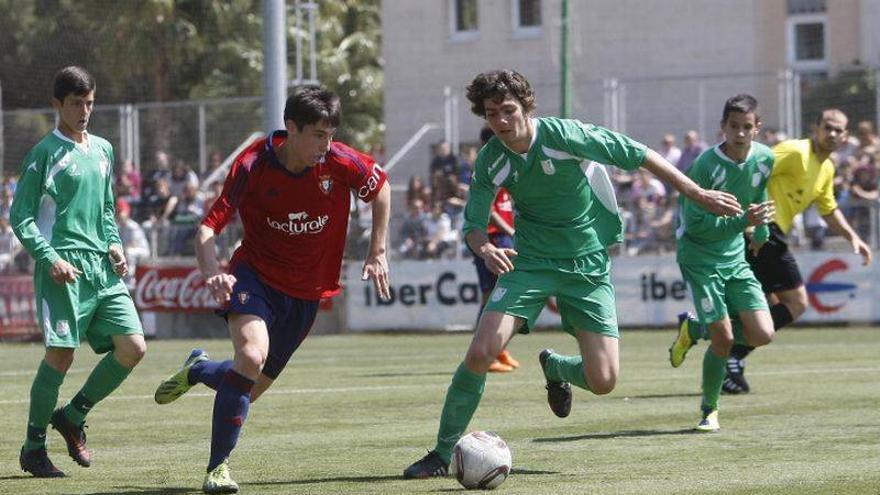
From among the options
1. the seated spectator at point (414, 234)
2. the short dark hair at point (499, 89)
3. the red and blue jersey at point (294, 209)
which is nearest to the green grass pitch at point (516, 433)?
the red and blue jersey at point (294, 209)

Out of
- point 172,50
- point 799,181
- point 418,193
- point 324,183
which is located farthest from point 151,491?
point 172,50

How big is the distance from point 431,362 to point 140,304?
30.8 feet

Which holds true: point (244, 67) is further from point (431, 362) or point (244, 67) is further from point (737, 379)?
point (737, 379)

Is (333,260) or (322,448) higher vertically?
(333,260)

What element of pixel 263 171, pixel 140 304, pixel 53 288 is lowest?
pixel 140 304

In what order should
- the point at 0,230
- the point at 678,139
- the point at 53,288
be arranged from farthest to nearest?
the point at 678,139 → the point at 0,230 → the point at 53,288

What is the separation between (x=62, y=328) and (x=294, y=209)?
1619mm

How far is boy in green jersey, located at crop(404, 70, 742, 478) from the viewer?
29.1 ft

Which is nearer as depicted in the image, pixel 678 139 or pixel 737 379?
pixel 737 379

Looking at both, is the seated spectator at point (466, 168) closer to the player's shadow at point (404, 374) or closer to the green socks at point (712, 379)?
the player's shadow at point (404, 374)

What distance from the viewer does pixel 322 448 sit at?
10.6 m

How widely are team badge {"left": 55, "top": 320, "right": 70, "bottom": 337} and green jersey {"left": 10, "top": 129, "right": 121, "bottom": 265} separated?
382 millimetres

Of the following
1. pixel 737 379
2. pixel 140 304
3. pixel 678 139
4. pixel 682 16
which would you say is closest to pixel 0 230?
pixel 140 304

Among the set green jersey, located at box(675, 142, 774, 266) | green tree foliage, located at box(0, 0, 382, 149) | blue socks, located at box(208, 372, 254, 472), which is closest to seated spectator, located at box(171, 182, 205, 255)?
green tree foliage, located at box(0, 0, 382, 149)
